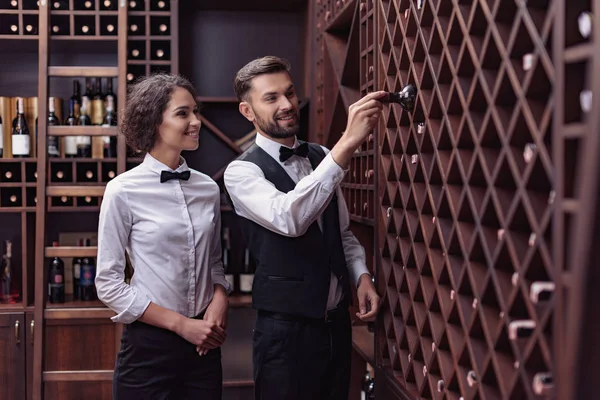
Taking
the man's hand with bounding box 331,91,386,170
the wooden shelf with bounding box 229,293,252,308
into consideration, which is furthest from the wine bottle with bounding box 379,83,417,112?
the wooden shelf with bounding box 229,293,252,308

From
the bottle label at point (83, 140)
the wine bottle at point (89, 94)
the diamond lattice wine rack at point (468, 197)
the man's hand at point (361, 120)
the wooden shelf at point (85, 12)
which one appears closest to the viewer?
the diamond lattice wine rack at point (468, 197)

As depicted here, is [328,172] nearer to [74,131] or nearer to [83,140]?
[74,131]

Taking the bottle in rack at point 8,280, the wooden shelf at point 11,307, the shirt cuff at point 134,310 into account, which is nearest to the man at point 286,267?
the shirt cuff at point 134,310

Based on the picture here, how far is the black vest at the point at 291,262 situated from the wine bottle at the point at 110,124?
70.8 inches

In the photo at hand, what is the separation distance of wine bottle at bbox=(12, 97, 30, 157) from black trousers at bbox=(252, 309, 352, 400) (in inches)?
89.2

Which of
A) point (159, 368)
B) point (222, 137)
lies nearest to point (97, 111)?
point (222, 137)

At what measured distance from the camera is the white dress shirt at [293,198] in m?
1.99

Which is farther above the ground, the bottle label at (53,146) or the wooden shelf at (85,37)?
the wooden shelf at (85,37)

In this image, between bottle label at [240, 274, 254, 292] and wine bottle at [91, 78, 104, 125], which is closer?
wine bottle at [91, 78, 104, 125]

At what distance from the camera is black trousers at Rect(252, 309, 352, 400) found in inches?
86.8

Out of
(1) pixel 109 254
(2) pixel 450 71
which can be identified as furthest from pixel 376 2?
(1) pixel 109 254

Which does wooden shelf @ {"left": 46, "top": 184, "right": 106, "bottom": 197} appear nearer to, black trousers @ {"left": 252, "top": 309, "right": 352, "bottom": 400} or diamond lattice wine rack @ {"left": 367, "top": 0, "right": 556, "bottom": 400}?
black trousers @ {"left": 252, "top": 309, "right": 352, "bottom": 400}

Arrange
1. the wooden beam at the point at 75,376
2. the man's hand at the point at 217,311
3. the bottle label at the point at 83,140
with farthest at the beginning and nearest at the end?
the bottle label at the point at 83,140 < the wooden beam at the point at 75,376 < the man's hand at the point at 217,311

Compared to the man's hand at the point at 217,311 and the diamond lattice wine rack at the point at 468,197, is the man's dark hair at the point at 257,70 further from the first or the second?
the man's hand at the point at 217,311
